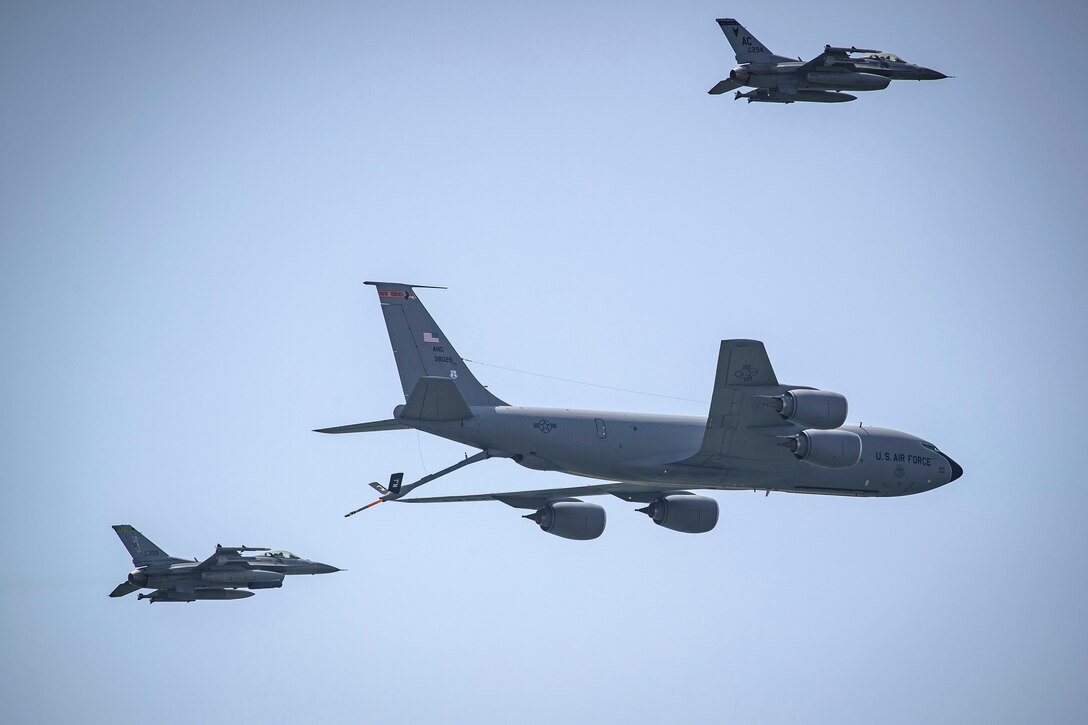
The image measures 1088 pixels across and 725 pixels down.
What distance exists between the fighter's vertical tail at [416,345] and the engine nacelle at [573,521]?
6545 mm

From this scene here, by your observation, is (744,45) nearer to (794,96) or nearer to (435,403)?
(794,96)

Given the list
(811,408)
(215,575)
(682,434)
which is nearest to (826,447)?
(811,408)

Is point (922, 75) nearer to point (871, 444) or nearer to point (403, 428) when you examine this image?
point (871, 444)

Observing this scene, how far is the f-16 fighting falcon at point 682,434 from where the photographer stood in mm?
40000

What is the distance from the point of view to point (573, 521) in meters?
48.7

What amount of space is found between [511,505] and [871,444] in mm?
12399

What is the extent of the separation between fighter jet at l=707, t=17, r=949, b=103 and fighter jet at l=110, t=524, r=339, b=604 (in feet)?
81.1

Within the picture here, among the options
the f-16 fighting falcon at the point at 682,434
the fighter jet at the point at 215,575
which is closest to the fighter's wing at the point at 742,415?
the f-16 fighting falcon at the point at 682,434

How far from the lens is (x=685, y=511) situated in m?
48.8

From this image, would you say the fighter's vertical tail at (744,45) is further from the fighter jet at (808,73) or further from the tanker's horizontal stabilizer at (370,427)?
the tanker's horizontal stabilizer at (370,427)

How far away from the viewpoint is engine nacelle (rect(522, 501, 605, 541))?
1917 inches

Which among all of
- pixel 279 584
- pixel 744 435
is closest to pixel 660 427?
pixel 744 435

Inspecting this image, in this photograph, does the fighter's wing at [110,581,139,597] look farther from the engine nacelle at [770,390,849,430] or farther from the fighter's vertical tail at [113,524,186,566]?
the engine nacelle at [770,390,849,430]

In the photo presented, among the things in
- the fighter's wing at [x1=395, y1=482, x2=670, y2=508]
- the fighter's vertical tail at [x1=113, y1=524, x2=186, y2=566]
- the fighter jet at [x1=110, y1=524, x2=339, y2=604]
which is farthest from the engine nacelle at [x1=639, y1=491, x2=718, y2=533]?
the fighter's vertical tail at [x1=113, y1=524, x2=186, y2=566]
